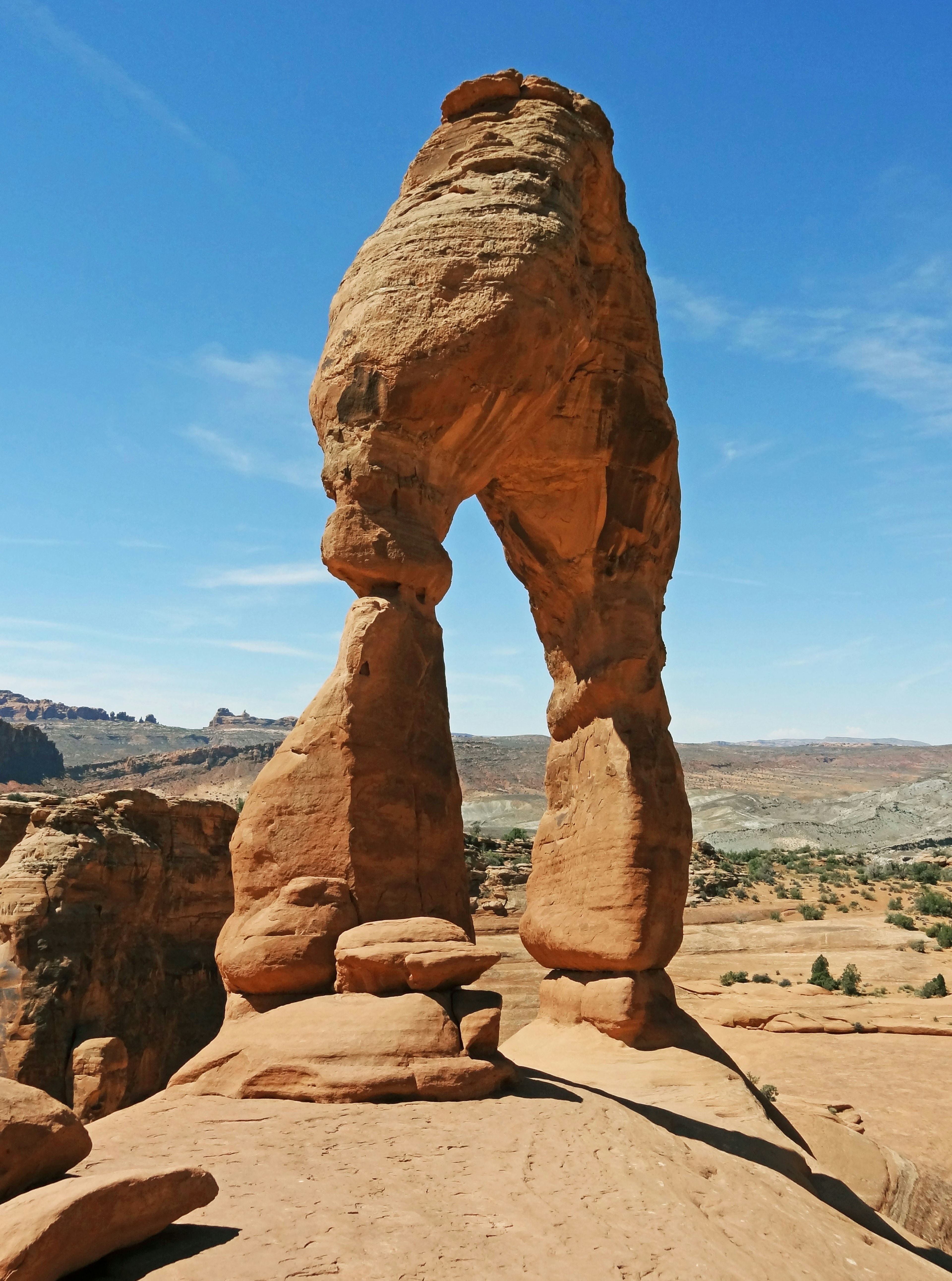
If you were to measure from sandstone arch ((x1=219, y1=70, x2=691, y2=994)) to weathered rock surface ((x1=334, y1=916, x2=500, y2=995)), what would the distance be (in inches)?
8.9

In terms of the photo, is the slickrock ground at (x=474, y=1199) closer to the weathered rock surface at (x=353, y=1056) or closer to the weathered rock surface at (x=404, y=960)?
the weathered rock surface at (x=353, y=1056)

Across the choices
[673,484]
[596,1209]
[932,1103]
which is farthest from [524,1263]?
[932,1103]

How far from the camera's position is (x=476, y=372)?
675 cm

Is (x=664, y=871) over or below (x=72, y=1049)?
over

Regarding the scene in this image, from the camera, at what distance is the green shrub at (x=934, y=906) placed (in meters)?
23.7

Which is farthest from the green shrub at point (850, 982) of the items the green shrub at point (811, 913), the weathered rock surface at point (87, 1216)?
the weathered rock surface at point (87, 1216)

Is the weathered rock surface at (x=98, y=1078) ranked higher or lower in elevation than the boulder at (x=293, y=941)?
lower

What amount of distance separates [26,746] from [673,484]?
192 ft

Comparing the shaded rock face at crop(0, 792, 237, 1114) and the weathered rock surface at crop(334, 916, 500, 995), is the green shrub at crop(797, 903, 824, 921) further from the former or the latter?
the weathered rock surface at crop(334, 916, 500, 995)

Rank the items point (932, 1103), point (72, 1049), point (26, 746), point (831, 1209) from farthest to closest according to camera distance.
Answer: point (26, 746) < point (932, 1103) < point (72, 1049) < point (831, 1209)

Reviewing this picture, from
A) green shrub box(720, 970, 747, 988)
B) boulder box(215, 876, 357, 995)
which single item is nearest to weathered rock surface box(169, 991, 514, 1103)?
boulder box(215, 876, 357, 995)

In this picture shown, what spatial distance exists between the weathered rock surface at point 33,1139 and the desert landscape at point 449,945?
0.5 inches

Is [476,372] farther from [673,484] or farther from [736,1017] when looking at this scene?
[736,1017]

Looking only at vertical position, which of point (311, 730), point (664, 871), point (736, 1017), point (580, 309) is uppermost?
point (580, 309)
